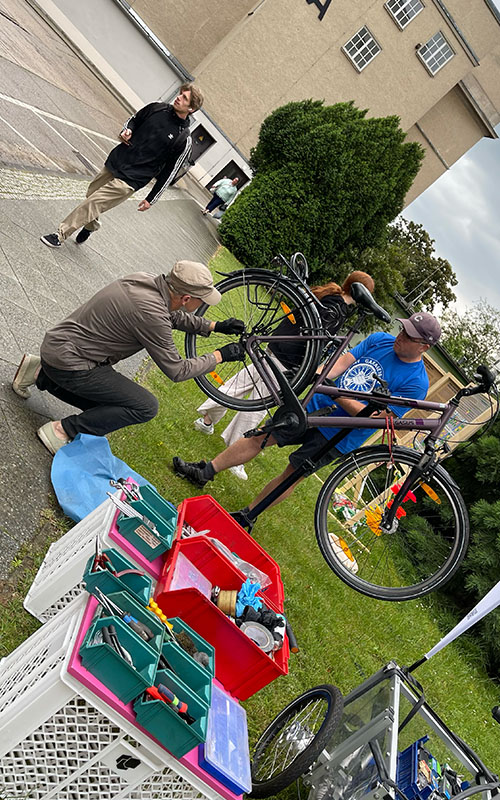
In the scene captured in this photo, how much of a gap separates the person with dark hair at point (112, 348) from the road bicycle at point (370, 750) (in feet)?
6.89

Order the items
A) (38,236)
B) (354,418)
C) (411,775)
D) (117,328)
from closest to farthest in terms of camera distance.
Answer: (411,775), (117,328), (354,418), (38,236)

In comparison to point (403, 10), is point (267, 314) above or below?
below

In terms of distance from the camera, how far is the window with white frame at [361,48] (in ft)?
95.5

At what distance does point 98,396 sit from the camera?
13.5 feet

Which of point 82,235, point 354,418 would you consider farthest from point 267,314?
point 82,235

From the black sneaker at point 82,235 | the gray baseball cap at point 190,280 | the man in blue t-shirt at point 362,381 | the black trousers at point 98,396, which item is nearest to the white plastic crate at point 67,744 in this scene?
the black trousers at point 98,396

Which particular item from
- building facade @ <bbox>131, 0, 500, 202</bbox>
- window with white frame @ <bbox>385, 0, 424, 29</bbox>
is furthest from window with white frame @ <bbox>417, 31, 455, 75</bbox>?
window with white frame @ <bbox>385, 0, 424, 29</bbox>

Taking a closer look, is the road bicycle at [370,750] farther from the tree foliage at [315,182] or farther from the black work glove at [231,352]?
the tree foliage at [315,182]

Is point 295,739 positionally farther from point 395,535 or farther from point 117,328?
point 117,328

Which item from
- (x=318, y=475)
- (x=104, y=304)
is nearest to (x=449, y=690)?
(x=318, y=475)

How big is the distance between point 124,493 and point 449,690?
4767 millimetres

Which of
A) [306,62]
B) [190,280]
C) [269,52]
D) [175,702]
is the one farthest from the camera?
[306,62]

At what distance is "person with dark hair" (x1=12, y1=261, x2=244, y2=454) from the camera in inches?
154

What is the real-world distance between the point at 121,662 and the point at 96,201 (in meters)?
5.63
